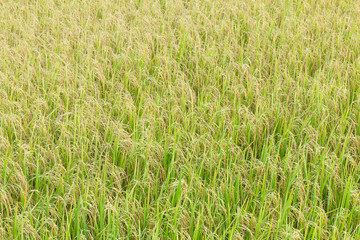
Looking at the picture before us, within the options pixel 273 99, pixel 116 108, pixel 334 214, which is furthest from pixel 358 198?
Result: pixel 116 108

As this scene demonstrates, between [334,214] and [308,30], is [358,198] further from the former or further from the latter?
[308,30]

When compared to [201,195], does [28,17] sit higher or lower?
higher

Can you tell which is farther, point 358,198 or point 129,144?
point 129,144

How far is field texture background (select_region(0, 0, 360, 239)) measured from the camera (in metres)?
2.07

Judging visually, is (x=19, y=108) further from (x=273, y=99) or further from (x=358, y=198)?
(x=358, y=198)

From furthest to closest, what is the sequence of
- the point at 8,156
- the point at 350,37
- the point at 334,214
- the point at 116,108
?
the point at 350,37 → the point at 116,108 → the point at 8,156 → the point at 334,214

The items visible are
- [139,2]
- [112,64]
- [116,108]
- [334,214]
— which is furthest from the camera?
[139,2]

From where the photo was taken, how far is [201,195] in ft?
7.22

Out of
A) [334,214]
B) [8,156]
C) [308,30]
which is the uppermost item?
[308,30]

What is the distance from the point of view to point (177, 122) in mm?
2820

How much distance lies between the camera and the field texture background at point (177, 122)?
2.07m

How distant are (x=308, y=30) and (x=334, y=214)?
2514 millimetres

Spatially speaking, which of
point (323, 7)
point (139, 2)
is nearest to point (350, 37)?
point (323, 7)

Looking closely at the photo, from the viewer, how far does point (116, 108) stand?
2.97 meters
